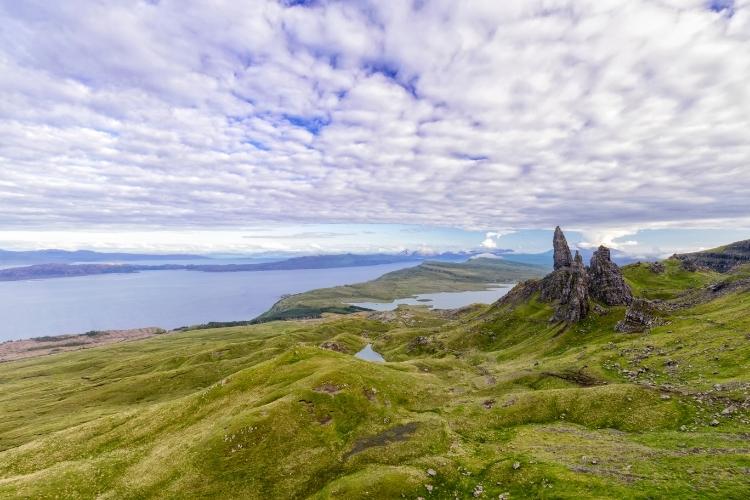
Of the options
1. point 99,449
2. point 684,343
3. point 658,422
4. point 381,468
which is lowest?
point 99,449

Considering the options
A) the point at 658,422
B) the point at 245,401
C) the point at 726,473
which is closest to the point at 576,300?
the point at 658,422

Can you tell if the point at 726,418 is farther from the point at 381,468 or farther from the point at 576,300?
the point at 576,300

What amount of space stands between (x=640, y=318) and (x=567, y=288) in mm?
40707

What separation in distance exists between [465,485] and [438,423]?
1651 cm

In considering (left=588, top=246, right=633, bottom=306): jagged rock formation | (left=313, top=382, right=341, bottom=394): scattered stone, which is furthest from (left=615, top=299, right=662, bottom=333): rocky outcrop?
(left=313, top=382, right=341, bottom=394): scattered stone

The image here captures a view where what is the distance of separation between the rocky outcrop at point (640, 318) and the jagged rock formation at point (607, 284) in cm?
1751

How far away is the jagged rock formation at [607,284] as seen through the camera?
445 feet

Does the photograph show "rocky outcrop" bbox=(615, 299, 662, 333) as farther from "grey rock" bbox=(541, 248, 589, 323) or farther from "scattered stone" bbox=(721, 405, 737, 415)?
"scattered stone" bbox=(721, 405, 737, 415)

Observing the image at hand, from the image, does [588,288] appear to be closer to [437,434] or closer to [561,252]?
[561,252]

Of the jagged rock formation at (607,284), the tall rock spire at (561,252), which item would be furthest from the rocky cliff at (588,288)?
the tall rock spire at (561,252)

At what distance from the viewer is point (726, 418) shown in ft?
167

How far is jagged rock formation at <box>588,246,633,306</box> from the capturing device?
445 feet

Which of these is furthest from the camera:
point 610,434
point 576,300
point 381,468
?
point 576,300

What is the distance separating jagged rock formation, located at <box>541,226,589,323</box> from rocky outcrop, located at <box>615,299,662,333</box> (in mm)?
16217
